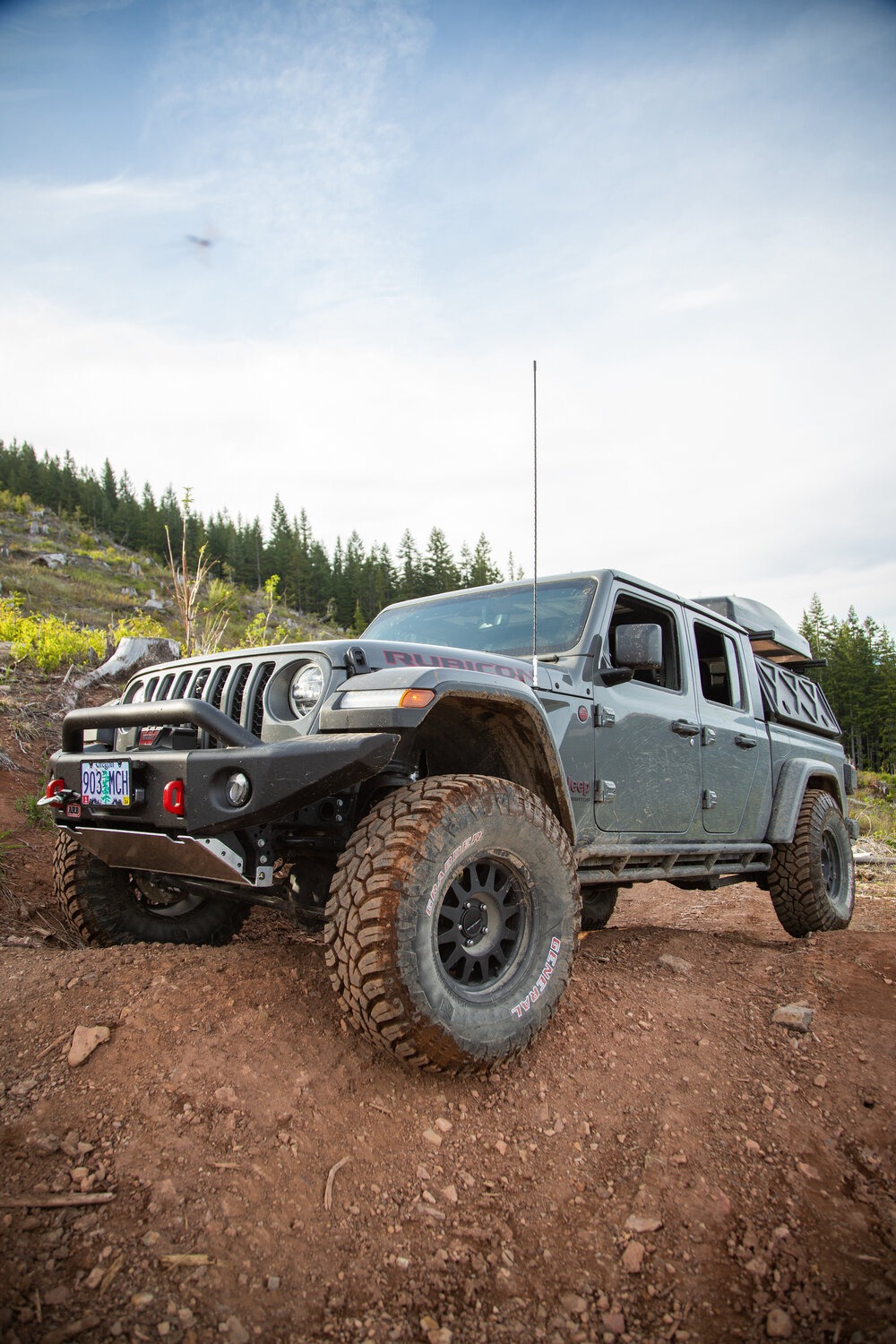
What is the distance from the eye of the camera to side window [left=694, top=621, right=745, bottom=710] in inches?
191

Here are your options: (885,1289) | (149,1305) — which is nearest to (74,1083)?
(149,1305)

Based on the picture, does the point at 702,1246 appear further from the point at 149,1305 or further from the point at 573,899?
the point at 149,1305

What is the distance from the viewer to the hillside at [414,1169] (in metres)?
1.62

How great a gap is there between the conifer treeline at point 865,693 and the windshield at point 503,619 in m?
Answer: 42.5

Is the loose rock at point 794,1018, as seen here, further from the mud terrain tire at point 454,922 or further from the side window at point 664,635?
the side window at point 664,635

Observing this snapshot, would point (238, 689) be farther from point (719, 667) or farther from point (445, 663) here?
point (719, 667)

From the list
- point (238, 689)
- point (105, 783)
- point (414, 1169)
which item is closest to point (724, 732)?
point (238, 689)

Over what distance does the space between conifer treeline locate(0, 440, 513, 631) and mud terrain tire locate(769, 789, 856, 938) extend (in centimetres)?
4444

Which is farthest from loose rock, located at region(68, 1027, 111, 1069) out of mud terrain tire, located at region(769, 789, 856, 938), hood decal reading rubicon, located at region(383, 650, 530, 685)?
mud terrain tire, located at region(769, 789, 856, 938)

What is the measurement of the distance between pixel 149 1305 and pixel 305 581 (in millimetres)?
65821

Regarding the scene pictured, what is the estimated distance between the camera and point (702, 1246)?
190 centimetres

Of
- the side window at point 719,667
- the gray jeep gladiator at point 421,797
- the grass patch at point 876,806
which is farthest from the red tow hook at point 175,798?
the grass patch at point 876,806

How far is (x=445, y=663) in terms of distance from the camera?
2.77 meters

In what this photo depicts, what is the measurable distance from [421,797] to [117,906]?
172cm
